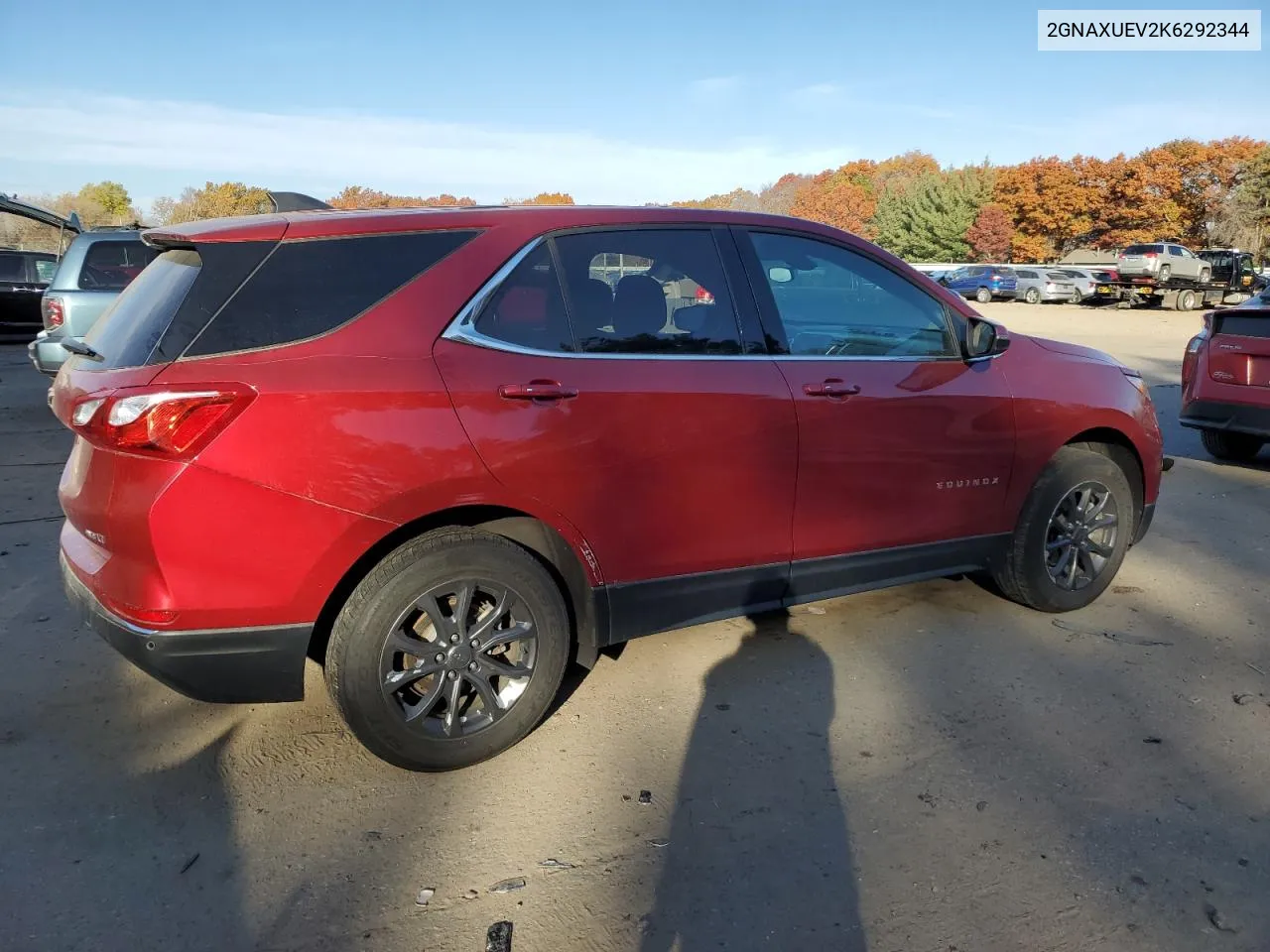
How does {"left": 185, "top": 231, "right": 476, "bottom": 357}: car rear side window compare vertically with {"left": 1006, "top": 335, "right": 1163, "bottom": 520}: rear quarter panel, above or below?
above

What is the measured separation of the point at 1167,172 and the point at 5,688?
59082 mm

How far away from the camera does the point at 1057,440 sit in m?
4.14

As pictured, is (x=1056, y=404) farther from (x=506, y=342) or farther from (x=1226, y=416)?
(x=1226, y=416)

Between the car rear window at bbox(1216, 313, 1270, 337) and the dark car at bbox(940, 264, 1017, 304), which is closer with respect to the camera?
the car rear window at bbox(1216, 313, 1270, 337)

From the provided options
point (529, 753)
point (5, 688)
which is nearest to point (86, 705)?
point (5, 688)

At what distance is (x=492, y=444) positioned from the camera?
2.84 meters

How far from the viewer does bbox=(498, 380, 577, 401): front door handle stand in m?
2.88

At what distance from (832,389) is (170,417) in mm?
2311

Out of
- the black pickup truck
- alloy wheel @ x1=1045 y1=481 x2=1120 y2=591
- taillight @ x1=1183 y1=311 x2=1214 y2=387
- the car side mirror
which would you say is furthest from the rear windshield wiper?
the black pickup truck

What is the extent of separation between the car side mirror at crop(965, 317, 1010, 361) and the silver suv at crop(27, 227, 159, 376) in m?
7.98

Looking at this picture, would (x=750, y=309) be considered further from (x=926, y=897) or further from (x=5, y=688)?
(x=5, y=688)

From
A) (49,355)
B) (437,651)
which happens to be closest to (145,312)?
(437,651)

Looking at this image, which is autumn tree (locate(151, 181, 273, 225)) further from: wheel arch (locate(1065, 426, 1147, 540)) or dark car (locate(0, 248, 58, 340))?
wheel arch (locate(1065, 426, 1147, 540))

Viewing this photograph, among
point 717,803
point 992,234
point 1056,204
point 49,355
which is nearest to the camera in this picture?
point 717,803
